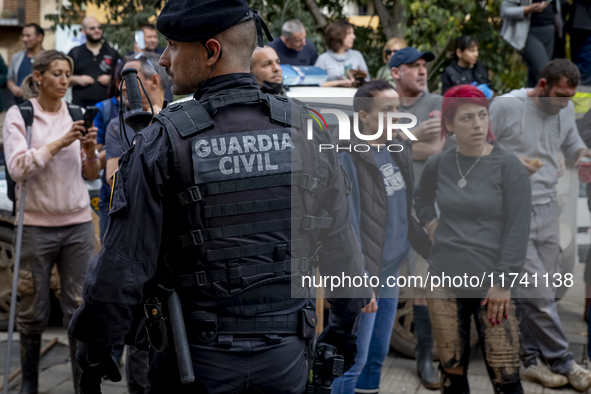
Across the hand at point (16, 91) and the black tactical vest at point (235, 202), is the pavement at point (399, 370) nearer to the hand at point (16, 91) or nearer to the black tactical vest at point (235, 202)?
the black tactical vest at point (235, 202)

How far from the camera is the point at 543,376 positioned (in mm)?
4891

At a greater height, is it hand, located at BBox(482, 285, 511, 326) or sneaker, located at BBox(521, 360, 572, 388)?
hand, located at BBox(482, 285, 511, 326)

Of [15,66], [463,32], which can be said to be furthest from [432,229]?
[463,32]

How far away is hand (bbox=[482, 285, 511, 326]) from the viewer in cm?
379

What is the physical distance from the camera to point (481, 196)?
12.6 feet

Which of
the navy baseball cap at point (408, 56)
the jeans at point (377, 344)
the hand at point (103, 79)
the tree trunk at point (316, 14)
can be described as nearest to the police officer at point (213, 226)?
the jeans at point (377, 344)

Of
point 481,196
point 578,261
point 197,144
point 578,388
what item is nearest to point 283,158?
point 197,144

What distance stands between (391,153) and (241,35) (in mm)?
1887

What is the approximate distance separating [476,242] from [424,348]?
144 cm

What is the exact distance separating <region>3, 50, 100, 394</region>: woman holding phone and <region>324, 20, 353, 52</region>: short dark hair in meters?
3.93

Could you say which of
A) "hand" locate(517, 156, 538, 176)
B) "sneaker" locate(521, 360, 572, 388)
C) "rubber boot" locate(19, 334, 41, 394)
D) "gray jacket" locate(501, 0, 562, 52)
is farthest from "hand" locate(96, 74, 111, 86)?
"sneaker" locate(521, 360, 572, 388)

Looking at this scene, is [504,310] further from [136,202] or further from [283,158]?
[136,202]

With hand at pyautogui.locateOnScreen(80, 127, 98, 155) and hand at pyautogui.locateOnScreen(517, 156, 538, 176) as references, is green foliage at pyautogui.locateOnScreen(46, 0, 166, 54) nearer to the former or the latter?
hand at pyautogui.locateOnScreen(80, 127, 98, 155)

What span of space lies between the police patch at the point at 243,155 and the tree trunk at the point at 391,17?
9.54m
